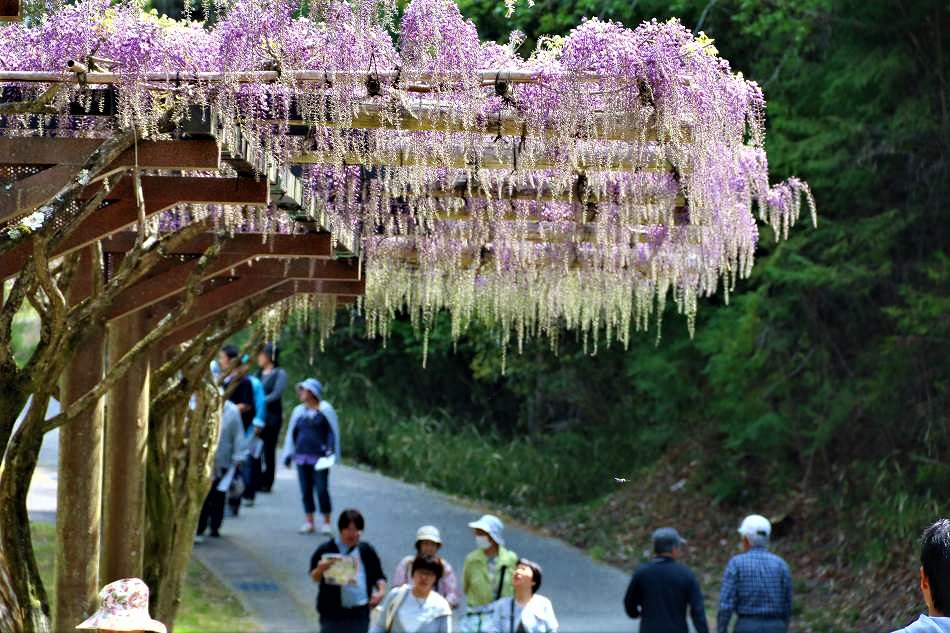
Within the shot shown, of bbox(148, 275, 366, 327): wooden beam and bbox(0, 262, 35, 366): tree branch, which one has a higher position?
bbox(0, 262, 35, 366): tree branch

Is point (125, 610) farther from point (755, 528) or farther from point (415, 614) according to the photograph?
point (755, 528)

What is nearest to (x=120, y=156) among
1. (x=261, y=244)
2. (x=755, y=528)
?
(x=261, y=244)

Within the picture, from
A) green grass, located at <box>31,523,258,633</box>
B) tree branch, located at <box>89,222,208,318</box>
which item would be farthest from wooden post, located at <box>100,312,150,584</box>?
green grass, located at <box>31,523,258,633</box>

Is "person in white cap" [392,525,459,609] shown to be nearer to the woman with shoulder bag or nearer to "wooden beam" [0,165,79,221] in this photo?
the woman with shoulder bag

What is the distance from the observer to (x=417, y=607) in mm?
8320

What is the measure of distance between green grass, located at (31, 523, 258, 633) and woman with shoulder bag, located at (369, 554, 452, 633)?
306cm

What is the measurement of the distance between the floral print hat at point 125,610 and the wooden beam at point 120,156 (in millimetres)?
1625

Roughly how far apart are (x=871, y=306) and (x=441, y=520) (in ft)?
17.3

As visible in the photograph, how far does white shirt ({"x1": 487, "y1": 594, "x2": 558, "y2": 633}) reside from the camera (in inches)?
331

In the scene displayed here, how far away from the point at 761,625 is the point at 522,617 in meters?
1.47

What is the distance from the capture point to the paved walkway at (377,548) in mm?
12427

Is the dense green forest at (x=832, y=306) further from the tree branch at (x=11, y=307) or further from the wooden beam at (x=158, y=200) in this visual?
the tree branch at (x=11, y=307)

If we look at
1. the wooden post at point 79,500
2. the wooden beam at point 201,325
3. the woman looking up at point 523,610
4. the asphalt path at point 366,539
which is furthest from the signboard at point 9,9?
the asphalt path at point 366,539

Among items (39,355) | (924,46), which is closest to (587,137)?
(39,355)
